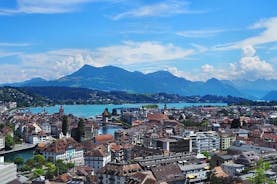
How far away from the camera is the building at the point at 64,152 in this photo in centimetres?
1691

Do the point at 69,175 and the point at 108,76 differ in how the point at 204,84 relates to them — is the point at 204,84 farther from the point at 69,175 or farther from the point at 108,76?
the point at 69,175

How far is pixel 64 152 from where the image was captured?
17.1m

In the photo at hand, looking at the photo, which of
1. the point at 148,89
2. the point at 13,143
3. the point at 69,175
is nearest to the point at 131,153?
the point at 69,175

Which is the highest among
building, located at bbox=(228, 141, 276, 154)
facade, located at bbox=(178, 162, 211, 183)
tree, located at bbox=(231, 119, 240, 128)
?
tree, located at bbox=(231, 119, 240, 128)

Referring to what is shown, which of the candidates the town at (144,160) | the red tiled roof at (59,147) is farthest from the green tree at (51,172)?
the red tiled roof at (59,147)

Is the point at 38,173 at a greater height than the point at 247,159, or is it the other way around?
the point at 247,159

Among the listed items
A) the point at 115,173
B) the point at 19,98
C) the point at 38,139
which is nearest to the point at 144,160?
the point at 115,173

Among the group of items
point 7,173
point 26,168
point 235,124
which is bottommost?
point 26,168

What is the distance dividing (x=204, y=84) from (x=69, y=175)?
6508 inches

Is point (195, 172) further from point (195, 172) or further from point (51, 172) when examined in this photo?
point (51, 172)

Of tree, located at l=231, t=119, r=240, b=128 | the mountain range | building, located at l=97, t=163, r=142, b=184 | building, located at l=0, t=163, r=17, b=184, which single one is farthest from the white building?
the mountain range

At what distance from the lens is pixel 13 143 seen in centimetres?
2206

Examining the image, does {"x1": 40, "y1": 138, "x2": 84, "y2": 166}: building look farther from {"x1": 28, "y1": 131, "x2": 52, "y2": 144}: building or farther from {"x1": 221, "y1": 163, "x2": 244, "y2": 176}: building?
{"x1": 28, "y1": 131, "x2": 52, "y2": 144}: building

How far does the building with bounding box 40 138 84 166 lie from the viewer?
16906mm
